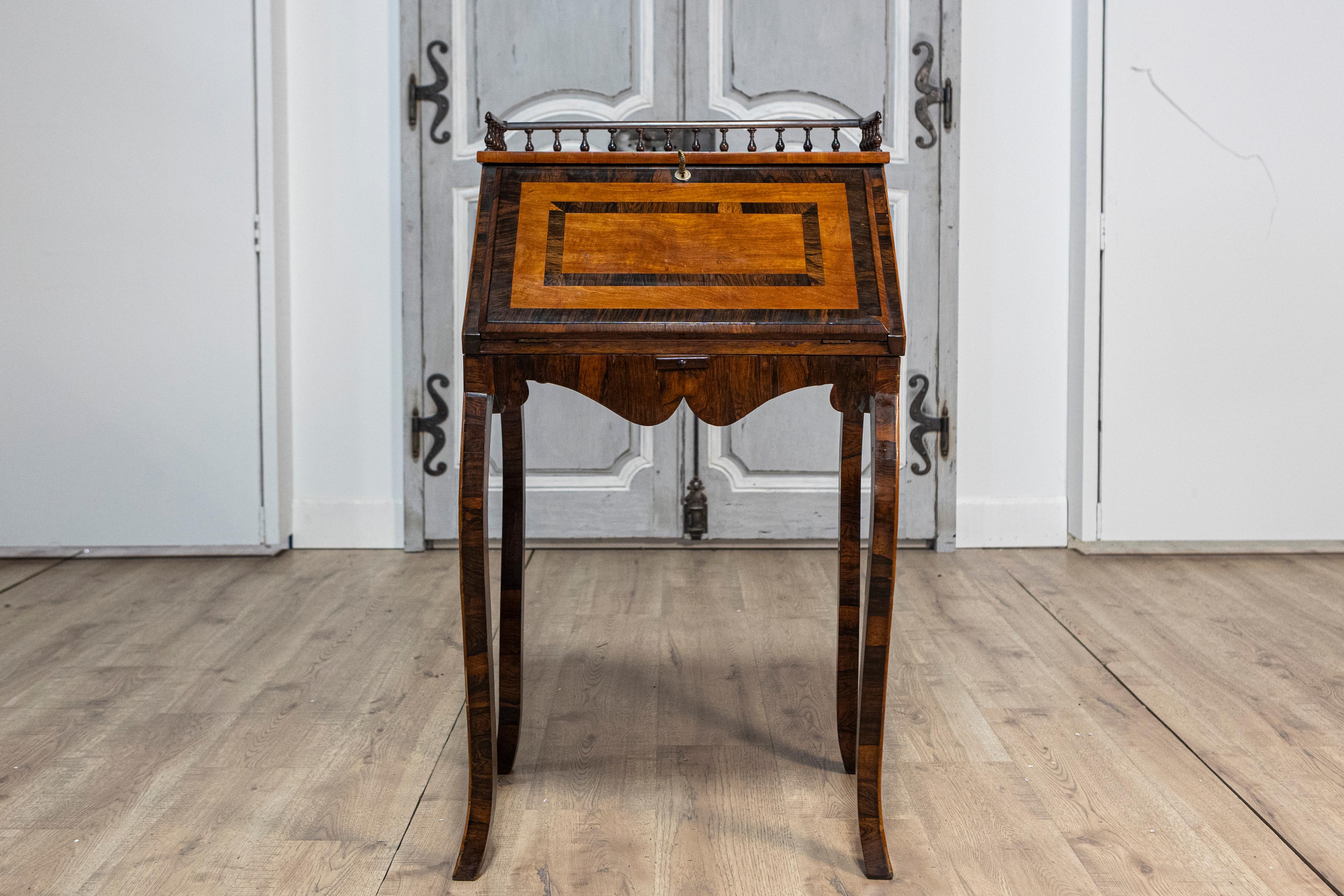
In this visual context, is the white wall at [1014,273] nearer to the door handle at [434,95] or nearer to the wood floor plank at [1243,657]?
the wood floor plank at [1243,657]

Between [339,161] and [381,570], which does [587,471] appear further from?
[339,161]

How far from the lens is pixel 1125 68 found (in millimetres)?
2883

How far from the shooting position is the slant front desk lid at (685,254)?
122cm

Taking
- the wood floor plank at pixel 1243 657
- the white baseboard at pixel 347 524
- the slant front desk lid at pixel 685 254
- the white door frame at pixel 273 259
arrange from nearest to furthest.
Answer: the slant front desk lid at pixel 685 254 → the wood floor plank at pixel 1243 657 → the white door frame at pixel 273 259 → the white baseboard at pixel 347 524

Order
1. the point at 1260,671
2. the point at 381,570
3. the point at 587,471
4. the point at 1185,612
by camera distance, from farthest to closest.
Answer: the point at 587,471 → the point at 381,570 → the point at 1185,612 → the point at 1260,671

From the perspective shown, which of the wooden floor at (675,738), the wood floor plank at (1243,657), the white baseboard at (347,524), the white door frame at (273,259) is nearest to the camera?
the wooden floor at (675,738)

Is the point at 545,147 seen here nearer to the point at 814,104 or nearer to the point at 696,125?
the point at 814,104

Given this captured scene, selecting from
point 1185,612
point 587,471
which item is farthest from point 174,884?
point 1185,612

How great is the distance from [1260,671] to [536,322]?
65.6 inches

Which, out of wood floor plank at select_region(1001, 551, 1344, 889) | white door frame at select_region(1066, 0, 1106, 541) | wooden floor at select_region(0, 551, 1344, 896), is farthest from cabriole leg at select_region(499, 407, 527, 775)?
white door frame at select_region(1066, 0, 1106, 541)

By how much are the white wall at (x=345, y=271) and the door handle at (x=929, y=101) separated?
1489 mm

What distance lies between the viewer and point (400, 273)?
117 inches

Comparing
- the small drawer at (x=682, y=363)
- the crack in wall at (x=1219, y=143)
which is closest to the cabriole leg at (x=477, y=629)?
the small drawer at (x=682, y=363)

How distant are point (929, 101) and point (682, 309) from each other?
2.01 m
